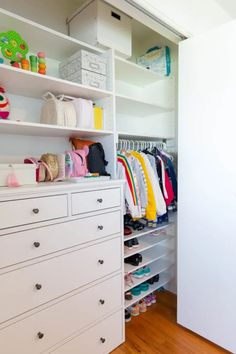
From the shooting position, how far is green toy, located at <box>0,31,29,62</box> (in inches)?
50.9

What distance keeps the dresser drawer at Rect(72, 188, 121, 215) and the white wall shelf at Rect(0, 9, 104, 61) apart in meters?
0.99

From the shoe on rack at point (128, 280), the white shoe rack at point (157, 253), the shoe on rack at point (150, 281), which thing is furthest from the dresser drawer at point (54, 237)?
the shoe on rack at point (150, 281)

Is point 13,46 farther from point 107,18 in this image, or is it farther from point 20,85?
point 107,18

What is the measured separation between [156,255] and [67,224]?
50.1 inches

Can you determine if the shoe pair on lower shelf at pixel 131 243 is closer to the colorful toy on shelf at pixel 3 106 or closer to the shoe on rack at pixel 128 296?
the shoe on rack at pixel 128 296

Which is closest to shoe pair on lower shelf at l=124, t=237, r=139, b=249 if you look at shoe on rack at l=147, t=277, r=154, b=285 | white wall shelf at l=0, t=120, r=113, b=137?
shoe on rack at l=147, t=277, r=154, b=285

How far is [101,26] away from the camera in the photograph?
5.39 ft

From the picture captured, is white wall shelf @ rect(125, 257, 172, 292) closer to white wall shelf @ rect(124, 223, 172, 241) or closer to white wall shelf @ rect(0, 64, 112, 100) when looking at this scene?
white wall shelf @ rect(124, 223, 172, 241)

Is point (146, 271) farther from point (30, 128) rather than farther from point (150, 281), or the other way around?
point (30, 128)

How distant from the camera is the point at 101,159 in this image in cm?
173

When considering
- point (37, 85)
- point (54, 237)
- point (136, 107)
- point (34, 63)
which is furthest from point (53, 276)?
point (136, 107)

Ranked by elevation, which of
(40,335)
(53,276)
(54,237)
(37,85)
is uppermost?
(37,85)

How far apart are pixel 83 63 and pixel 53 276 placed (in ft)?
4.45

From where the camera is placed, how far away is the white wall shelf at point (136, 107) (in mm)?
1923
